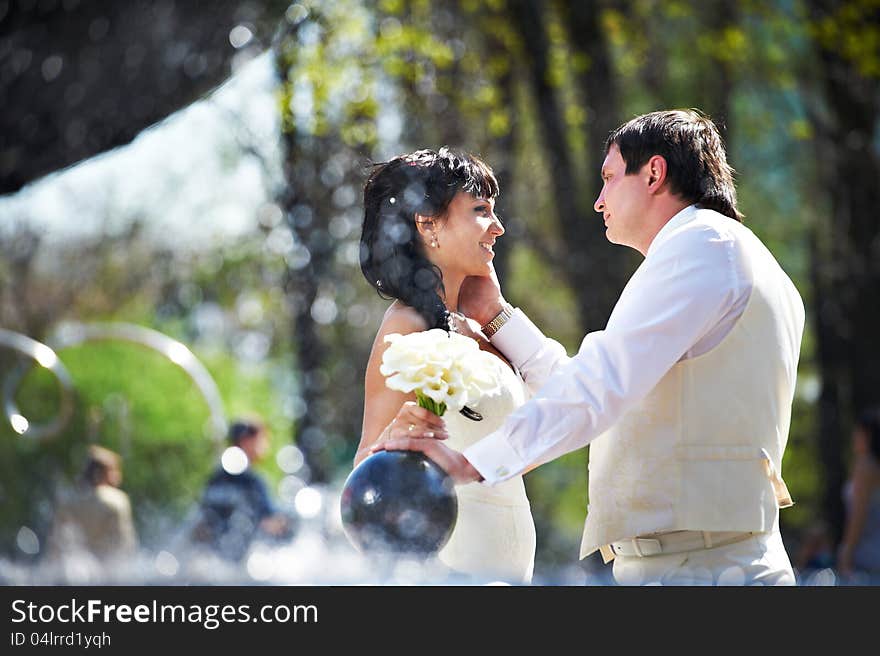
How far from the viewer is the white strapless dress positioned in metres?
2.70

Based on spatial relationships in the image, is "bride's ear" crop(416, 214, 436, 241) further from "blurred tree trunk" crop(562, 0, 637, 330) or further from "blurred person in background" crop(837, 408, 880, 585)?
"blurred tree trunk" crop(562, 0, 637, 330)

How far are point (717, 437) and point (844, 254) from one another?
7.05 metres

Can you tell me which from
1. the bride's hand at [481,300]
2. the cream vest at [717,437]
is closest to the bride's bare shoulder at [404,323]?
the bride's hand at [481,300]

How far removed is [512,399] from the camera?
2.80 m

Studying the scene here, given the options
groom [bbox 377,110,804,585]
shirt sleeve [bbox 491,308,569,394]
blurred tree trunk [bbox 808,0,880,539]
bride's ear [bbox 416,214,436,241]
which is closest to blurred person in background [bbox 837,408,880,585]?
blurred tree trunk [bbox 808,0,880,539]

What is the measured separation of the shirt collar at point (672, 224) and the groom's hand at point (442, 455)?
593mm

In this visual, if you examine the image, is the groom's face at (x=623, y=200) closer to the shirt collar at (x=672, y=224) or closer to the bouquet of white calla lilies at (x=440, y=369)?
the shirt collar at (x=672, y=224)

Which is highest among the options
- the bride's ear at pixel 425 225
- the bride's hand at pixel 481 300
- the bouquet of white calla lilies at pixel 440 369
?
the bride's ear at pixel 425 225

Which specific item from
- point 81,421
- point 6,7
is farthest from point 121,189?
point 6,7

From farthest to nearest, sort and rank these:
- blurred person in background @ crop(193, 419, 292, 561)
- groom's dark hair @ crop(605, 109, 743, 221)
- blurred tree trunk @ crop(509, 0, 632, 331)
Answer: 1. blurred tree trunk @ crop(509, 0, 632, 331)
2. blurred person in background @ crop(193, 419, 292, 561)
3. groom's dark hair @ crop(605, 109, 743, 221)

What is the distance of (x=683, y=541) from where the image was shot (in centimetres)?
238

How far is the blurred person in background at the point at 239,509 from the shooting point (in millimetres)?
6082

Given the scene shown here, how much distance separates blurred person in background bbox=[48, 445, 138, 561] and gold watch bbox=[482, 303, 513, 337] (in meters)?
3.63

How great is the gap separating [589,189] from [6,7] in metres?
4.83
